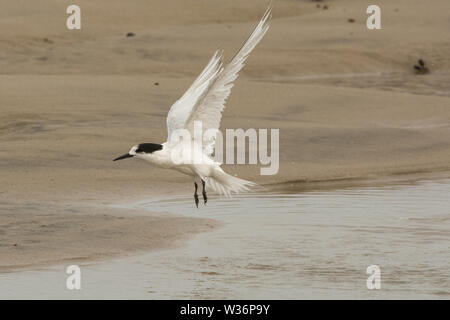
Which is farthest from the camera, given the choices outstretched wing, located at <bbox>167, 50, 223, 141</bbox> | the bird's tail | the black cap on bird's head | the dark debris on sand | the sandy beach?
the dark debris on sand

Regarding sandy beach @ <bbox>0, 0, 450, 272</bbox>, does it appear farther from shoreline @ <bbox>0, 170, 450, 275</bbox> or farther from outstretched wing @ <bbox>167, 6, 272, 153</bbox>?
outstretched wing @ <bbox>167, 6, 272, 153</bbox>

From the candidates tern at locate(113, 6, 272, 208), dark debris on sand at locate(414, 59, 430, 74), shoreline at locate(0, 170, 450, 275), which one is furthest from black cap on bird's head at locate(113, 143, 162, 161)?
dark debris on sand at locate(414, 59, 430, 74)

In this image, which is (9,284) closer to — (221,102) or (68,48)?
(221,102)

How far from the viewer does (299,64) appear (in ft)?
61.3

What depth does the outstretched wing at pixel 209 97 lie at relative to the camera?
25.5 feet

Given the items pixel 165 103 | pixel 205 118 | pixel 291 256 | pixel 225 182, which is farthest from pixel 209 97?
pixel 165 103

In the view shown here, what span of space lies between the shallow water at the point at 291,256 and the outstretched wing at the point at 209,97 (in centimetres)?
91

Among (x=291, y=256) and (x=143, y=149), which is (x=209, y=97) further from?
(x=291, y=256)

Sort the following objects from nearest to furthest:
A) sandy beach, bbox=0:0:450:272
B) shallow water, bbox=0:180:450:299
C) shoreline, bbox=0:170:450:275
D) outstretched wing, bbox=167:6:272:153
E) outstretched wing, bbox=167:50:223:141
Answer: shallow water, bbox=0:180:450:299 < shoreline, bbox=0:170:450:275 < outstretched wing, bbox=167:6:272:153 < outstretched wing, bbox=167:50:223:141 < sandy beach, bbox=0:0:450:272

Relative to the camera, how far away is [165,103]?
14.0 meters

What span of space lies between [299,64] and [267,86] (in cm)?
331

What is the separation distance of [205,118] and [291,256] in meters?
1.25

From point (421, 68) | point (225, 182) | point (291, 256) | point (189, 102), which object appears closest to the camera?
point (291, 256)

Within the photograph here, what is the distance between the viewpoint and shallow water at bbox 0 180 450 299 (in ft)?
22.4
